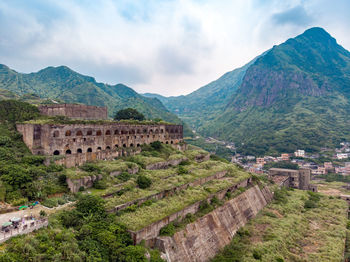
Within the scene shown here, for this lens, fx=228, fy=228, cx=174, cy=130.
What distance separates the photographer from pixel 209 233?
21.2 meters

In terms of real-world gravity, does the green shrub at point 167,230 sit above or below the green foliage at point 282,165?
above

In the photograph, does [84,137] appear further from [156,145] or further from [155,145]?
[156,145]

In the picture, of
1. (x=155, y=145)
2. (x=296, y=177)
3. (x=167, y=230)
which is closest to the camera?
(x=167, y=230)

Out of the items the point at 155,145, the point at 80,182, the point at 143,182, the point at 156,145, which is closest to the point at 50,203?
the point at 80,182

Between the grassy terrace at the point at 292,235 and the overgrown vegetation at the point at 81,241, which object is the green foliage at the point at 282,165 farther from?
the overgrown vegetation at the point at 81,241

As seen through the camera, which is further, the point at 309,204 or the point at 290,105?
the point at 290,105

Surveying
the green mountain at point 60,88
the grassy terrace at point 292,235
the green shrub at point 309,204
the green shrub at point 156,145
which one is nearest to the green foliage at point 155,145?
the green shrub at point 156,145

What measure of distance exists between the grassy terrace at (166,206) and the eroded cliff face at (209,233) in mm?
1715

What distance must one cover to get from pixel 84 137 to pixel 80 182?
393 inches

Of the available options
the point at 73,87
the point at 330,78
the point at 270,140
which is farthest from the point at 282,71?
the point at 73,87

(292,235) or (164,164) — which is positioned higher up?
(164,164)

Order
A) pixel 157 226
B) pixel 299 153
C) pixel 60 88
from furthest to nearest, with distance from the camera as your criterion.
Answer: pixel 60 88 < pixel 299 153 < pixel 157 226

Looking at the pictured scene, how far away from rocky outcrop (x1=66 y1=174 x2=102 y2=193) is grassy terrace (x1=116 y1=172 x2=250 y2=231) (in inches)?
238

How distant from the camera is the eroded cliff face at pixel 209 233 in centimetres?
1723
